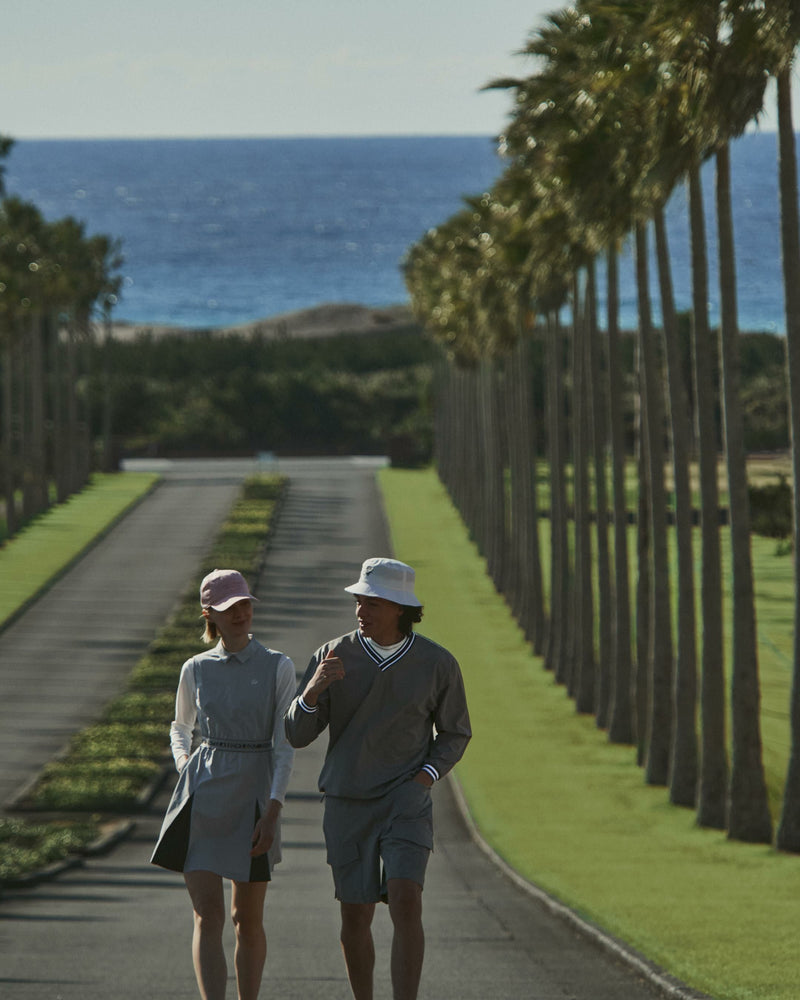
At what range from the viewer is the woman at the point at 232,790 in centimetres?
859

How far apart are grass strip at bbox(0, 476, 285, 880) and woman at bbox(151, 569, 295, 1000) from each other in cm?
1198

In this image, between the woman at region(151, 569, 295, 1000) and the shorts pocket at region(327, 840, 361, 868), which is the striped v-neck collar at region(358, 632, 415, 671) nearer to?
the woman at region(151, 569, 295, 1000)

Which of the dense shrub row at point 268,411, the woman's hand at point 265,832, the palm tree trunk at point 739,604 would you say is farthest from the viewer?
the dense shrub row at point 268,411

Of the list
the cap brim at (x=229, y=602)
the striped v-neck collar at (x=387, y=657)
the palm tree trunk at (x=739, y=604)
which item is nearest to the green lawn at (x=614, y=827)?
the palm tree trunk at (x=739, y=604)

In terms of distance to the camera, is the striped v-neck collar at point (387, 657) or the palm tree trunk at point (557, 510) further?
the palm tree trunk at point (557, 510)

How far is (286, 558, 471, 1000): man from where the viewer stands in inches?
326

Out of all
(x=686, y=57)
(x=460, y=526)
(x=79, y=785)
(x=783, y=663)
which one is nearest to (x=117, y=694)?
(x=79, y=785)

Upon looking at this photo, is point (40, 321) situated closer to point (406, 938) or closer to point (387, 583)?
point (387, 583)

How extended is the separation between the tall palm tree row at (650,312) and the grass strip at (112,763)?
9.70 metres

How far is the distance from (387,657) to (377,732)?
0.38 meters

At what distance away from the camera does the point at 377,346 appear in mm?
144375

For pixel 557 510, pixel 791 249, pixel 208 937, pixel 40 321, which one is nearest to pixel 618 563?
pixel 557 510

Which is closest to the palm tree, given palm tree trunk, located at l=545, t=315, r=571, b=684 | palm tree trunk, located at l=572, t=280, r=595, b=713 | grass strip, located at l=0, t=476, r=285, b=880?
grass strip, located at l=0, t=476, r=285, b=880

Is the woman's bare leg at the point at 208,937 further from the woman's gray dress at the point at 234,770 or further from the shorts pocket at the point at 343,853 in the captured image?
the shorts pocket at the point at 343,853
